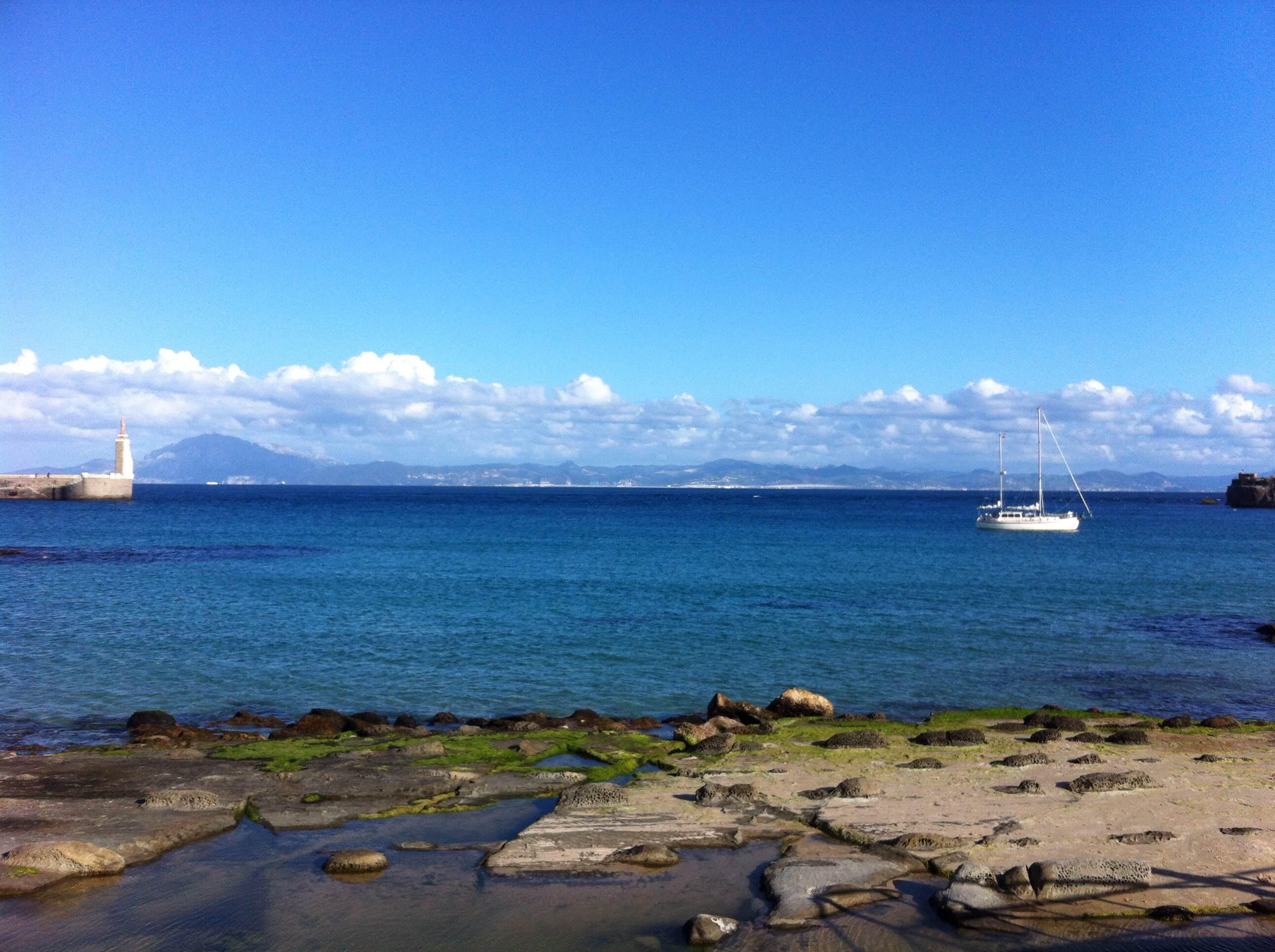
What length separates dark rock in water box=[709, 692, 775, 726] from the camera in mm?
20656

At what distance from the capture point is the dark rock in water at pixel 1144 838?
12.0 m

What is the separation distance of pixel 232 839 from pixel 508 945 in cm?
540

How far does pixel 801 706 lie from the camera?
2156 cm

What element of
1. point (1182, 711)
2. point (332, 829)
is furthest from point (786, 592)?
point (332, 829)

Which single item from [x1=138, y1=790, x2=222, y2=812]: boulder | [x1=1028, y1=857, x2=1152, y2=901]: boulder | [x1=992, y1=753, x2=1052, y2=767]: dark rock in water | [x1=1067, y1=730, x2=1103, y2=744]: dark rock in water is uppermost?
[x1=1028, y1=857, x2=1152, y2=901]: boulder

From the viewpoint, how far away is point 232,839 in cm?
1289

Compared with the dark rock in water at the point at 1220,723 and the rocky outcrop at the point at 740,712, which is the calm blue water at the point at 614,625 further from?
the dark rock in water at the point at 1220,723

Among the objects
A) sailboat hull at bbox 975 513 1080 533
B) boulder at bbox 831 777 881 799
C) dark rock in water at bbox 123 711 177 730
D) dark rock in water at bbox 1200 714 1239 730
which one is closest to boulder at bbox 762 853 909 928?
boulder at bbox 831 777 881 799

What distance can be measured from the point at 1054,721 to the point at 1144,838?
8.26 m

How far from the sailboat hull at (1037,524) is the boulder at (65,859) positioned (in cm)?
9494

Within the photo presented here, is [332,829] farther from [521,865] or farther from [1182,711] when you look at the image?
[1182,711]

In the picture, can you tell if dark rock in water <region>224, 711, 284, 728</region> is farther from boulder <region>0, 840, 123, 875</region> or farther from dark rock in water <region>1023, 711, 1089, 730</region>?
dark rock in water <region>1023, 711, 1089, 730</region>

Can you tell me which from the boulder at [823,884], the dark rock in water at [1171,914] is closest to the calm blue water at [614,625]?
the boulder at [823,884]

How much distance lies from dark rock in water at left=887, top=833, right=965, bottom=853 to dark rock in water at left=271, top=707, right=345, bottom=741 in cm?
1261
